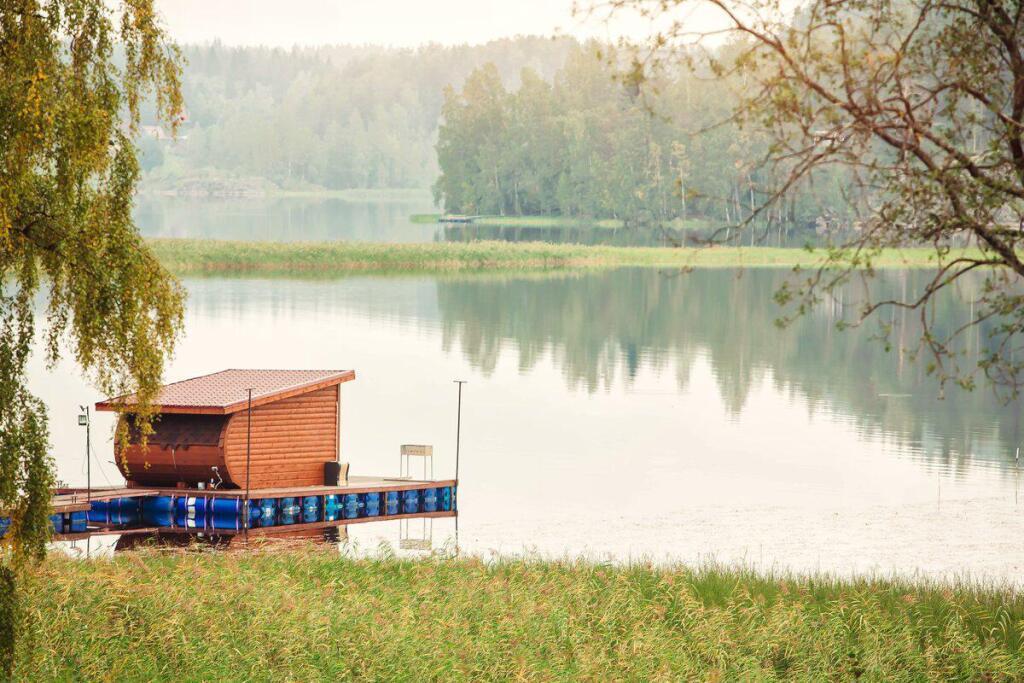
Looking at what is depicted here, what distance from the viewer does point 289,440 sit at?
27.2 meters

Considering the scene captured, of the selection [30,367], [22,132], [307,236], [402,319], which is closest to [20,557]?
[22,132]

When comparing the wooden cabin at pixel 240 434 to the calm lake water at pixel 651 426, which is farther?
the calm lake water at pixel 651 426

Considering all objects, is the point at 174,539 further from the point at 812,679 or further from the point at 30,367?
the point at 30,367

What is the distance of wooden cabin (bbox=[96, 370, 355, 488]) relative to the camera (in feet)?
85.0

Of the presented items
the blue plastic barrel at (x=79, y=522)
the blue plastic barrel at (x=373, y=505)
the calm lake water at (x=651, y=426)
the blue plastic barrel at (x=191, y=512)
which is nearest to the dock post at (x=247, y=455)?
the blue plastic barrel at (x=191, y=512)

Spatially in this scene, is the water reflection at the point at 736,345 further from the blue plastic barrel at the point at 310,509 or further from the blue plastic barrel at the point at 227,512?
the blue plastic barrel at the point at 227,512

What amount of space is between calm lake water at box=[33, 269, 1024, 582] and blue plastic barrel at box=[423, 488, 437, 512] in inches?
28.5

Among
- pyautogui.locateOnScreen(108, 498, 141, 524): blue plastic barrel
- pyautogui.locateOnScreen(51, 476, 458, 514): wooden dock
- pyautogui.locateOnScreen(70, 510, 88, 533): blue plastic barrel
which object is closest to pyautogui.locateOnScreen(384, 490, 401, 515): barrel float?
pyautogui.locateOnScreen(51, 476, 458, 514): wooden dock

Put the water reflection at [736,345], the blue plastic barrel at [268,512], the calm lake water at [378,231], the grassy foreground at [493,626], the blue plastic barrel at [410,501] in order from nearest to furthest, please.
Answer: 1. the grassy foreground at [493,626]
2. the blue plastic barrel at [268,512]
3. the blue plastic barrel at [410,501]
4. the water reflection at [736,345]
5. the calm lake water at [378,231]

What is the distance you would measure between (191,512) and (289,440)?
245 centimetres

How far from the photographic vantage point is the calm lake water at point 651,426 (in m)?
27.1

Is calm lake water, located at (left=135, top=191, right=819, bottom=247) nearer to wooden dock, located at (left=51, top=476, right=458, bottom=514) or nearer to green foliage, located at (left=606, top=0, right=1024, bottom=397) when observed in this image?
wooden dock, located at (left=51, top=476, right=458, bottom=514)

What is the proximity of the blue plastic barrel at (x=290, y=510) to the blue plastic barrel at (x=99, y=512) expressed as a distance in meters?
3.01

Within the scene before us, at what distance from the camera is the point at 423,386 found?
46.7 metres
